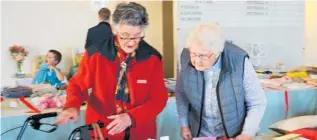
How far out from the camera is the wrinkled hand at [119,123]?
1.40 meters

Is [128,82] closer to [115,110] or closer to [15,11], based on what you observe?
[115,110]

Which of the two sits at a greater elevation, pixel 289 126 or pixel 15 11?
pixel 15 11

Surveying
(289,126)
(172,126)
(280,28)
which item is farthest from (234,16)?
(289,126)

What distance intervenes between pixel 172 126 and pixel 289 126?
0.85m

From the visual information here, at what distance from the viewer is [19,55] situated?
13.4 feet

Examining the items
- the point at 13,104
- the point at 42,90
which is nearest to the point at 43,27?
the point at 42,90

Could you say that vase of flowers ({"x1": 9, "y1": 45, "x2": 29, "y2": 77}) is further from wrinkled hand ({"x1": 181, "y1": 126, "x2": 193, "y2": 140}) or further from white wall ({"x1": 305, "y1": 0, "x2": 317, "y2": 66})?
white wall ({"x1": 305, "y1": 0, "x2": 317, "y2": 66})

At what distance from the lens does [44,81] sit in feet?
10.3

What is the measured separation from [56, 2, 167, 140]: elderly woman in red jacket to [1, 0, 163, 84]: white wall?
2.57 metres

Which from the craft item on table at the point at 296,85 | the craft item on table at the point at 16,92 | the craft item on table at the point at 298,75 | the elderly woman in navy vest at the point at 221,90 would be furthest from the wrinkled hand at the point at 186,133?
the craft item on table at the point at 298,75

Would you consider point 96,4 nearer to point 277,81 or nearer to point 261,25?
point 261,25

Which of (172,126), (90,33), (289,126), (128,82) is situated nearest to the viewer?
(128,82)

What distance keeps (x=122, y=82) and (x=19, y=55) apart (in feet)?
9.93

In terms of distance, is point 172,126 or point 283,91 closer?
point 172,126
